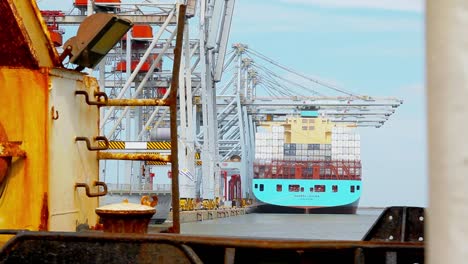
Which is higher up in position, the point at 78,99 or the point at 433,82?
the point at 78,99

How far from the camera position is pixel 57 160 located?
16.6 feet

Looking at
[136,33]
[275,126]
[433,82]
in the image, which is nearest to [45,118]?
[433,82]

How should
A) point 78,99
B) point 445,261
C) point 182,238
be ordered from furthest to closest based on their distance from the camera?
point 78,99, point 182,238, point 445,261

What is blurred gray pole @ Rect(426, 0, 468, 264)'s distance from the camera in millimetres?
1115

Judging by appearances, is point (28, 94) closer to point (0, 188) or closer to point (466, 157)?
point (0, 188)

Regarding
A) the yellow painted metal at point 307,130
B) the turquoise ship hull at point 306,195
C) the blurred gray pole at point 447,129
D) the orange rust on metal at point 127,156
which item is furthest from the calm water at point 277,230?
the yellow painted metal at point 307,130

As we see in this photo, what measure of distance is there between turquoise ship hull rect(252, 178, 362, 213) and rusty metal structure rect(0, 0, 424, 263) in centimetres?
8848

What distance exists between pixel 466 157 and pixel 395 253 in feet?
9.24

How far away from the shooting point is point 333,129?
98.9m

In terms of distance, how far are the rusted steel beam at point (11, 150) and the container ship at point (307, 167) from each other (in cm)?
8933

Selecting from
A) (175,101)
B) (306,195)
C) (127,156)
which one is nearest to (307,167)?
(306,195)

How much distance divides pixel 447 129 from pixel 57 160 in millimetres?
4204

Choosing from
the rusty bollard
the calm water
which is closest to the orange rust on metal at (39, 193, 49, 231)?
Result: the rusty bollard

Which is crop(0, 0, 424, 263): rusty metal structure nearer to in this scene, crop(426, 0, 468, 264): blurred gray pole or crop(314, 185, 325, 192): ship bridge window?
crop(426, 0, 468, 264): blurred gray pole
